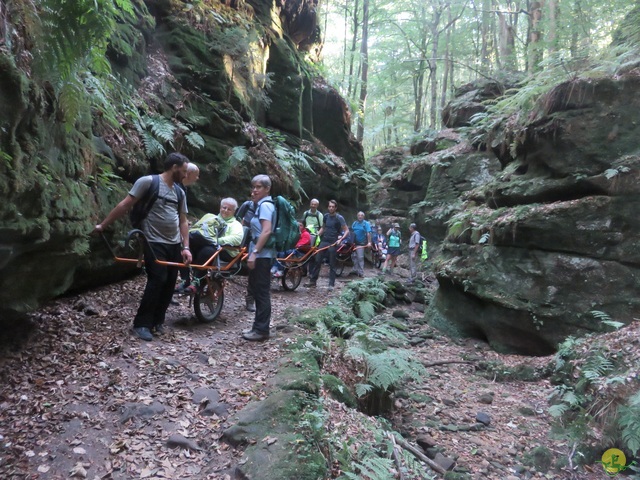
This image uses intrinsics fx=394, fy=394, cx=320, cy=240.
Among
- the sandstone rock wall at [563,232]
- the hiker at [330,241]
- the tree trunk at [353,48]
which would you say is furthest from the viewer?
the tree trunk at [353,48]

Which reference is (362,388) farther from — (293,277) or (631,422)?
(293,277)

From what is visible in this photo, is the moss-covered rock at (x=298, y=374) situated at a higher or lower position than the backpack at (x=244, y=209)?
lower

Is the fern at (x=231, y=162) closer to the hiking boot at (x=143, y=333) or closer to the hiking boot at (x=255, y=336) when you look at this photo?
the hiking boot at (x=255, y=336)

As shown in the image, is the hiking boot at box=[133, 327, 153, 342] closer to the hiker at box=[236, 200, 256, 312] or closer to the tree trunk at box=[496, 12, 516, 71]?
the hiker at box=[236, 200, 256, 312]

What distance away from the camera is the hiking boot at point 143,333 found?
4.41 metres

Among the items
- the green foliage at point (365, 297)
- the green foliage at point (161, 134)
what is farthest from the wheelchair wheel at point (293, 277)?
the green foliage at point (161, 134)

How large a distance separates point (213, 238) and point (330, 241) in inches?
200

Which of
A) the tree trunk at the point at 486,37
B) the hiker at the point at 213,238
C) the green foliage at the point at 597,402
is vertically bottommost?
the green foliage at the point at 597,402

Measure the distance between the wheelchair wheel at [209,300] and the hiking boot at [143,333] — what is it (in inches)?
37.9

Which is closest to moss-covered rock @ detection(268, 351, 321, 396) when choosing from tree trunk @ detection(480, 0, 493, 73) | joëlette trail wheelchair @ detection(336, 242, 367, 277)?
joëlette trail wheelchair @ detection(336, 242, 367, 277)

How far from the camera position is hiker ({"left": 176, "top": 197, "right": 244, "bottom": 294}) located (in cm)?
575

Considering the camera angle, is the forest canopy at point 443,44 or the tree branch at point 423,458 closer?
the tree branch at point 423,458

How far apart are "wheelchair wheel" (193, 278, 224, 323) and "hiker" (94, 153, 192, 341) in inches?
26.5

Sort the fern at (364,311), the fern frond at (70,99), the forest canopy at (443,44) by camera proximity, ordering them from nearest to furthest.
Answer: the fern frond at (70,99)
the fern at (364,311)
the forest canopy at (443,44)
